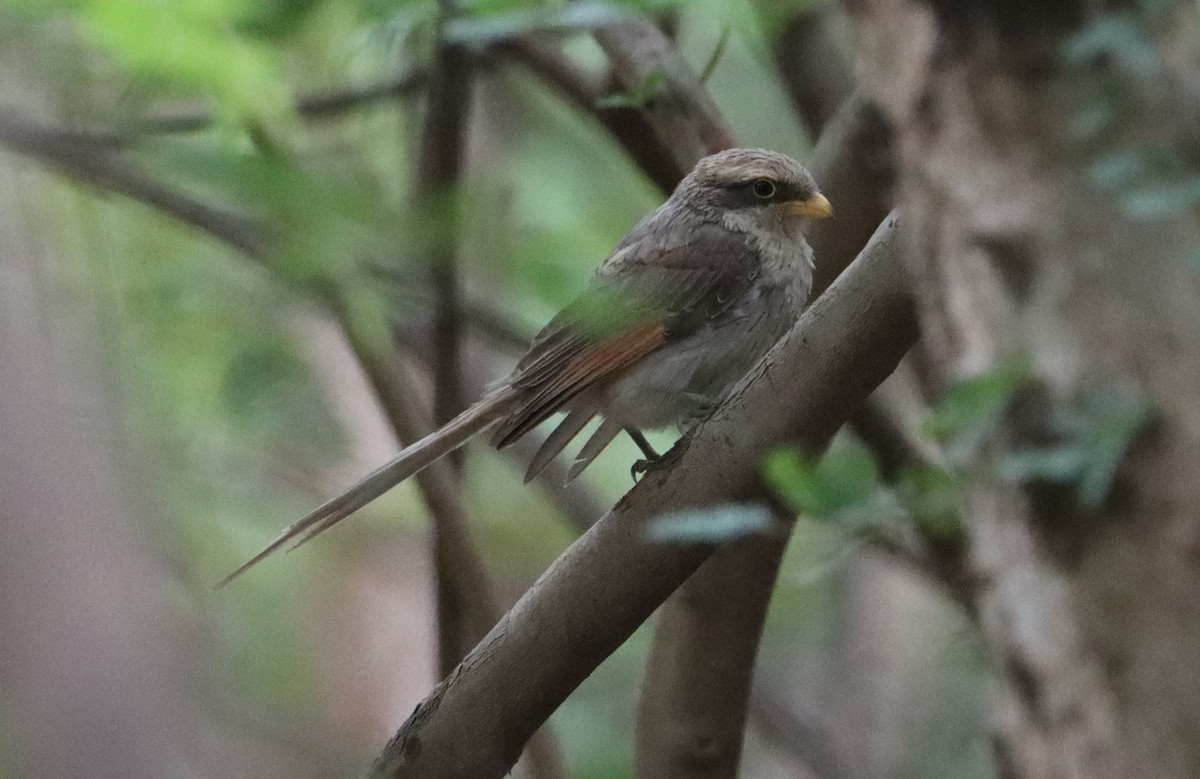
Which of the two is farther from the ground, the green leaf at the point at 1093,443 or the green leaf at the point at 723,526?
the green leaf at the point at 1093,443

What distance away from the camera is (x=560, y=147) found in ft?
19.2

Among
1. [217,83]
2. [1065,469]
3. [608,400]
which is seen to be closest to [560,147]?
[608,400]

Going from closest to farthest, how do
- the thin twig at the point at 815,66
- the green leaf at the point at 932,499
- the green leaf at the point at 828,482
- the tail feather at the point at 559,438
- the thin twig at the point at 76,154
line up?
the green leaf at the point at 932,499, the green leaf at the point at 828,482, the thin twig at the point at 76,154, the tail feather at the point at 559,438, the thin twig at the point at 815,66

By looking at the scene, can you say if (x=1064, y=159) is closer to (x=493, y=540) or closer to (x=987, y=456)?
(x=987, y=456)

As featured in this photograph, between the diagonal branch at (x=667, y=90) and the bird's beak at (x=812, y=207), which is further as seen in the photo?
the bird's beak at (x=812, y=207)

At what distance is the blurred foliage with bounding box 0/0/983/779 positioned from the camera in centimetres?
224

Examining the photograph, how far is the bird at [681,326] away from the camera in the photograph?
363 centimetres

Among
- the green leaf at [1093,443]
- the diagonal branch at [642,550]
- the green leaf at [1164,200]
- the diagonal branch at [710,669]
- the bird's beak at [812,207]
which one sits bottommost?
the diagonal branch at [710,669]

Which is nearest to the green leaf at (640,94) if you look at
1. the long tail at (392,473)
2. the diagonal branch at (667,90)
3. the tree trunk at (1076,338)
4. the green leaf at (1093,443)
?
the diagonal branch at (667,90)

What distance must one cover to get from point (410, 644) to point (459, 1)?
15.2 feet

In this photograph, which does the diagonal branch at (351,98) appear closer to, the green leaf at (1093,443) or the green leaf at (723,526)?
the green leaf at (723,526)

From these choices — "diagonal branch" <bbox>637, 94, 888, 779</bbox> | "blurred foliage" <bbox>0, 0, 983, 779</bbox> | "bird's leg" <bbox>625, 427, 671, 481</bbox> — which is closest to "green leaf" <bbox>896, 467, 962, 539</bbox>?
"blurred foliage" <bbox>0, 0, 983, 779</bbox>

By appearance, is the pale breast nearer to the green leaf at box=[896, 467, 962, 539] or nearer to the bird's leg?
the bird's leg

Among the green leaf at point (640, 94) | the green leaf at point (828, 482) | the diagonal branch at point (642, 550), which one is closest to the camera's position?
the green leaf at point (828, 482)
